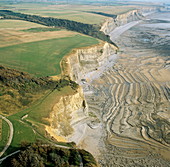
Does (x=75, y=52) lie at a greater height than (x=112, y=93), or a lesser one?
greater

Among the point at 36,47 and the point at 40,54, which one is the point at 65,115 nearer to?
the point at 40,54

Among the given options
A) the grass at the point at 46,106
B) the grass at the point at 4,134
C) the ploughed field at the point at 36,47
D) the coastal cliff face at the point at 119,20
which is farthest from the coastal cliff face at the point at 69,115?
the coastal cliff face at the point at 119,20

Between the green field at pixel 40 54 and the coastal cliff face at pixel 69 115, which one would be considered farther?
the green field at pixel 40 54

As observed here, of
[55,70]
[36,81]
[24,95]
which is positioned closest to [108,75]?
[55,70]

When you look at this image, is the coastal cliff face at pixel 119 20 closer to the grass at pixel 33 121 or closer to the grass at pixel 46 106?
the grass at pixel 46 106

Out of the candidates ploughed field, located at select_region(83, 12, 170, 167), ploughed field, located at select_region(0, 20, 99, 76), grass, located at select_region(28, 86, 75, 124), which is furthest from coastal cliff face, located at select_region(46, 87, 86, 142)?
ploughed field, located at select_region(0, 20, 99, 76)

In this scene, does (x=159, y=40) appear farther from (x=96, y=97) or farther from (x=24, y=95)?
(x=24, y=95)
